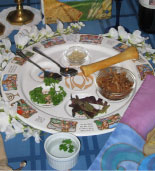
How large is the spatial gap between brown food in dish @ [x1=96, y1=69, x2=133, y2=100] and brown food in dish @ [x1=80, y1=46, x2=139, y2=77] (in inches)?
1.9

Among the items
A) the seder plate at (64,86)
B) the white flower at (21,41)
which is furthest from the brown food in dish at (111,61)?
the white flower at (21,41)

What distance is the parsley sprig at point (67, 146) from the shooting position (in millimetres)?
1001

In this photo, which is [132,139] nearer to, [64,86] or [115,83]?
[115,83]

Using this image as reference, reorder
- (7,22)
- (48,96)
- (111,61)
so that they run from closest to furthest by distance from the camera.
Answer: (48,96) → (111,61) → (7,22)

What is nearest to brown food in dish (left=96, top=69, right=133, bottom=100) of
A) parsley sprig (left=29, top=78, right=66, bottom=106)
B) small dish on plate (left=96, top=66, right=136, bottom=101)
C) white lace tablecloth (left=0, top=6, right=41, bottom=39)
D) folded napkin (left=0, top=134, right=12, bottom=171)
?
small dish on plate (left=96, top=66, right=136, bottom=101)

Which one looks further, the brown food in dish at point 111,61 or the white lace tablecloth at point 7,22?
Answer: the white lace tablecloth at point 7,22

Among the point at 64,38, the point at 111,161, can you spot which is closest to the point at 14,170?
the point at 111,161

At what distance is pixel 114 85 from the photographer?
48.4 inches

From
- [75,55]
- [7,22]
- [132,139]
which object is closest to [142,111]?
[132,139]

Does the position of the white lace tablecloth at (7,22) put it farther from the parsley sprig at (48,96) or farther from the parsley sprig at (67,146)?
the parsley sprig at (67,146)

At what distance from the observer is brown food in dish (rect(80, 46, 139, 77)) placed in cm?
130

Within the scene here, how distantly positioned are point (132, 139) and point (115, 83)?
27 centimetres

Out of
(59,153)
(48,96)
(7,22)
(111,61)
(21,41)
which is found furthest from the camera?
(7,22)

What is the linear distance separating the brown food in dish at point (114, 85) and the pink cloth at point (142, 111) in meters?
0.05
